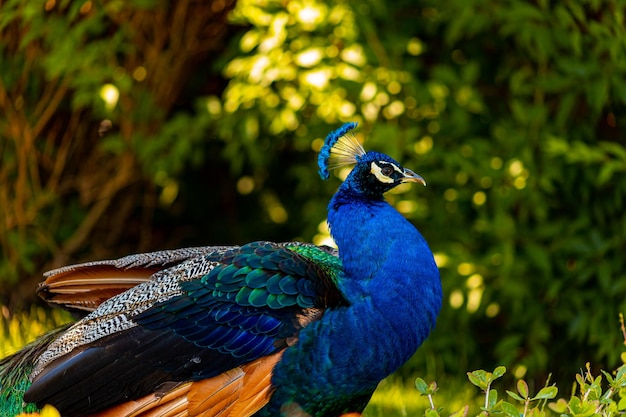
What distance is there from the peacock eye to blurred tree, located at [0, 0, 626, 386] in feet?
3.01

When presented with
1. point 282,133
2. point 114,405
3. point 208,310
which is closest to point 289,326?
point 208,310

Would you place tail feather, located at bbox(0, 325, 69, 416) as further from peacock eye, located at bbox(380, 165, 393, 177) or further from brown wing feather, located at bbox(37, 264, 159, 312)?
peacock eye, located at bbox(380, 165, 393, 177)

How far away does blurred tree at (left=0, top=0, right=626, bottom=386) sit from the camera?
11.7 feet

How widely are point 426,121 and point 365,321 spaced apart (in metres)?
1.68

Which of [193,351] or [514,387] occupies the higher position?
[193,351]

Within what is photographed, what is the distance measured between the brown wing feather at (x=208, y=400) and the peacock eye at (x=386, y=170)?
2.07ft

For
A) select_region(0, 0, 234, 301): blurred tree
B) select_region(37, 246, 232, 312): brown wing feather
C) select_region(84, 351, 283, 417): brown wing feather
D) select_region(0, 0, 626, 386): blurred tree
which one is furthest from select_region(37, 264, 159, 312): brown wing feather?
select_region(0, 0, 234, 301): blurred tree

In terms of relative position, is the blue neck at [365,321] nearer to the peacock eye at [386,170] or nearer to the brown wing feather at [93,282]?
the peacock eye at [386,170]

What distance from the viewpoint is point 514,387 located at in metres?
3.83

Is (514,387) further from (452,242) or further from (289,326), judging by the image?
(289,326)

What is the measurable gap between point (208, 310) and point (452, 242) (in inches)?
63.7

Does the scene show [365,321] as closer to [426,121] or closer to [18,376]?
[18,376]

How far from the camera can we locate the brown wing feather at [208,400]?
2.25m

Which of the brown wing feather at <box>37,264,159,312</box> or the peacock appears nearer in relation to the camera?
the peacock
